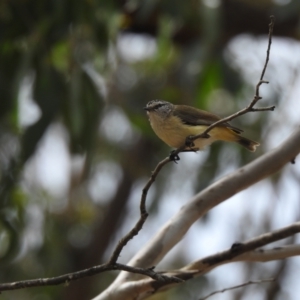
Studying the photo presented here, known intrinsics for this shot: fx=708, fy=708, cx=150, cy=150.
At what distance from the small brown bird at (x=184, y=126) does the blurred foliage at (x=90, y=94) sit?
4.51 ft

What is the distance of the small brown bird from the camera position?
3.29 meters

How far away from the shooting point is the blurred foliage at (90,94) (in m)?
5.02

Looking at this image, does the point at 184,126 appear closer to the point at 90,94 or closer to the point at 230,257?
the point at 230,257

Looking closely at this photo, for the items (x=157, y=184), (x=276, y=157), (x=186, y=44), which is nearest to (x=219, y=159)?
(x=157, y=184)

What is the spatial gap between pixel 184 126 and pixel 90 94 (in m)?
1.81

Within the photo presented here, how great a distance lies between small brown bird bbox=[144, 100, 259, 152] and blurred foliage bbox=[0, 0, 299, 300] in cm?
137

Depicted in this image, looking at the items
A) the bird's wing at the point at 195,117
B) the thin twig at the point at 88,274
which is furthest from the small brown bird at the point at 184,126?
the thin twig at the point at 88,274

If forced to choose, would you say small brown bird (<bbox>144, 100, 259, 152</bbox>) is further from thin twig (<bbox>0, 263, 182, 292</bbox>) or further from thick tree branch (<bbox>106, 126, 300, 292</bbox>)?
thin twig (<bbox>0, 263, 182, 292</bbox>)

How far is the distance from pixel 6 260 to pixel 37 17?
71.5 inches

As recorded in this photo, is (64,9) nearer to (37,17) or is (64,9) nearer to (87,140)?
(37,17)

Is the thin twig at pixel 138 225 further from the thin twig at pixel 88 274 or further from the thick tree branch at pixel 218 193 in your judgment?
the thick tree branch at pixel 218 193

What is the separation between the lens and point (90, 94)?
16.6ft

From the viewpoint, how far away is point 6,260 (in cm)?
487

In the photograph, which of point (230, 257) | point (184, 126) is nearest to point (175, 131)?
point (184, 126)
